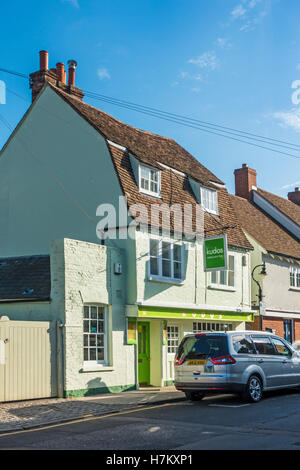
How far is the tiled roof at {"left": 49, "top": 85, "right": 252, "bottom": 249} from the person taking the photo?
19922 millimetres

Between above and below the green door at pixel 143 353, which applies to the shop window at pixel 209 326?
above

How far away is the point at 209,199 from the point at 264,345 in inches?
362

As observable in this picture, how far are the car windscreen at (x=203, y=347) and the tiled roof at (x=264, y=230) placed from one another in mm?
13017

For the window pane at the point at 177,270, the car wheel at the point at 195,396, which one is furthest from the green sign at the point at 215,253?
the car wheel at the point at 195,396

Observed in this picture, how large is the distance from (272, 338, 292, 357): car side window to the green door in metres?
5.23

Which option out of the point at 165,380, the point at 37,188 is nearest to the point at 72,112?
the point at 37,188

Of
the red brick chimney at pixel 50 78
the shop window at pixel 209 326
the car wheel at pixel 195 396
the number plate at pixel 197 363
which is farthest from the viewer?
the red brick chimney at pixel 50 78

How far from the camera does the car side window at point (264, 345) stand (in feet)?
50.3

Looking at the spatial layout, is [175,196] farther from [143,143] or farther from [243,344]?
[243,344]

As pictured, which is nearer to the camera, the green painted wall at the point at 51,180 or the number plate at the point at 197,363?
the number plate at the point at 197,363

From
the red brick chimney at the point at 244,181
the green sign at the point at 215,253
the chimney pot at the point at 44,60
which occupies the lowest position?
the green sign at the point at 215,253

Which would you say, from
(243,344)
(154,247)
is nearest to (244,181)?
(154,247)

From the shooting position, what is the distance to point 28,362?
15.3 metres

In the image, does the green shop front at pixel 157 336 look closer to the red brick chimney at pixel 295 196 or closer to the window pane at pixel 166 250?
the window pane at pixel 166 250
